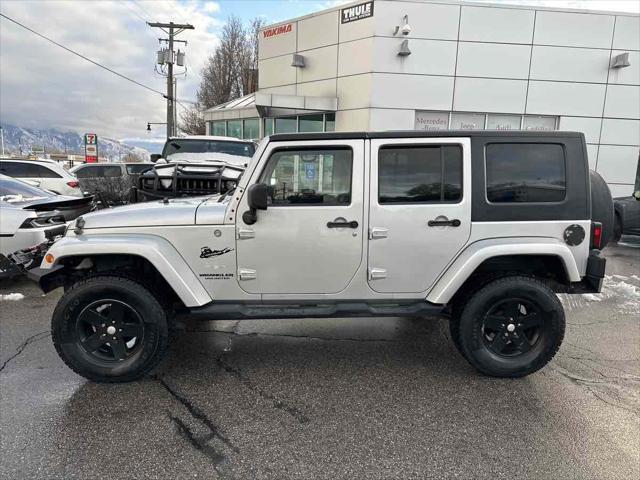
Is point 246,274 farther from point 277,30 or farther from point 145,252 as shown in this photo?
point 277,30

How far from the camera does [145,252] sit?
312cm

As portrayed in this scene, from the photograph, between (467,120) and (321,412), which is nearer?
(321,412)

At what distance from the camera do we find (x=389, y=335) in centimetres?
439

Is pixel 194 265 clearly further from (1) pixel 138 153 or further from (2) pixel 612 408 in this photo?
(1) pixel 138 153

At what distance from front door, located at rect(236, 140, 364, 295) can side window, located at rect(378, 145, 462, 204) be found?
0.77ft

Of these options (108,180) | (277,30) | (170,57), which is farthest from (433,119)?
(170,57)

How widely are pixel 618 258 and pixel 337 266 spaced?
7.95 m

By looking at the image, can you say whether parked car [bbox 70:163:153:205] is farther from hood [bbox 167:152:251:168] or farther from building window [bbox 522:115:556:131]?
building window [bbox 522:115:556:131]

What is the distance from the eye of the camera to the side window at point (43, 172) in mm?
9930

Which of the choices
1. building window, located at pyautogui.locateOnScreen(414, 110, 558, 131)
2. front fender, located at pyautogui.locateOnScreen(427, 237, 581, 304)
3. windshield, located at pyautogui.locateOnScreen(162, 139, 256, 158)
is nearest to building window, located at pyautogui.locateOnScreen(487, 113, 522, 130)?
building window, located at pyautogui.locateOnScreen(414, 110, 558, 131)

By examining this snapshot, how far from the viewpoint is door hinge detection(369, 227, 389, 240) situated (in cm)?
326

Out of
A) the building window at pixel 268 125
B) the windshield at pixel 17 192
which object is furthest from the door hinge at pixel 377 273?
the building window at pixel 268 125

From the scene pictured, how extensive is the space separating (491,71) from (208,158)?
33.9 ft

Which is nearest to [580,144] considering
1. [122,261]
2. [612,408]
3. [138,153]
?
[612,408]
